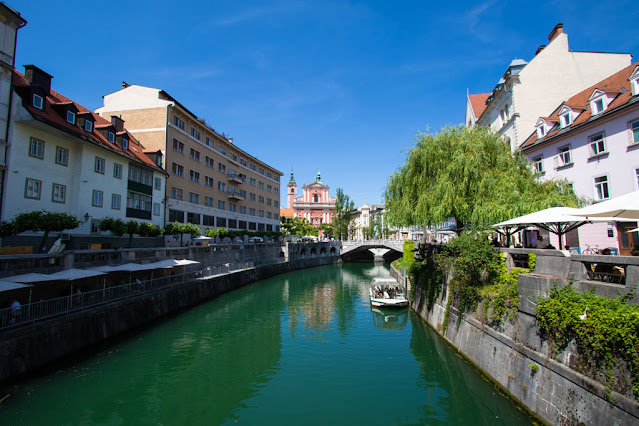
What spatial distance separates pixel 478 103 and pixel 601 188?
82.1 feet

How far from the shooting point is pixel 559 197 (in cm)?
1842

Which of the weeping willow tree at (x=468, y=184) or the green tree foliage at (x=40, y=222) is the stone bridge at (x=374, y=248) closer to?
the weeping willow tree at (x=468, y=184)

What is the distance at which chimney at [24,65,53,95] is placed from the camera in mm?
25047

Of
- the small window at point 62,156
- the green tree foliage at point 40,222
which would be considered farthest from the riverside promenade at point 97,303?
the small window at point 62,156

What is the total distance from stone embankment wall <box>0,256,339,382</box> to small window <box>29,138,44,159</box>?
1278cm

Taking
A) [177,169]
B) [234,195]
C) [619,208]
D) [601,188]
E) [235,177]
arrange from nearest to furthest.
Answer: [619,208], [601,188], [177,169], [234,195], [235,177]

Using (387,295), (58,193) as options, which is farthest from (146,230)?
(387,295)

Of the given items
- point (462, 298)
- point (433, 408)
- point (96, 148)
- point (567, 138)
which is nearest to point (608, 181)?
point (567, 138)

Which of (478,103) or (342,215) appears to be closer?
(478,103)

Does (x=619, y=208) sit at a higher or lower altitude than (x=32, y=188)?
lower

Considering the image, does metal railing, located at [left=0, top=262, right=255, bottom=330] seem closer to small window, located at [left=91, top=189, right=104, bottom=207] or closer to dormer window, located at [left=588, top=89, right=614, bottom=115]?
small window, located at [left=91, top=189, right=104, bottom=207]

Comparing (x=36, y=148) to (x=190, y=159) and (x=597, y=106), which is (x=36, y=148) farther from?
(x=597, y=106)

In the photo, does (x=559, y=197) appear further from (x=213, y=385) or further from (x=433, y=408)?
(x=213, y=385)

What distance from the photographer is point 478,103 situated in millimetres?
43062
